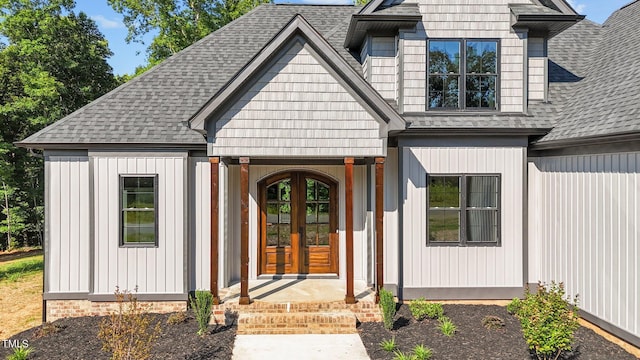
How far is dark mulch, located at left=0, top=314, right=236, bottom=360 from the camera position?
6.56 meters

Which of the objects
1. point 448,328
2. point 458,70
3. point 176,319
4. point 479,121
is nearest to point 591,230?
point 479,121

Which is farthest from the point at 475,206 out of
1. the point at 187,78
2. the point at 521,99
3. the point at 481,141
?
the point at 187,78

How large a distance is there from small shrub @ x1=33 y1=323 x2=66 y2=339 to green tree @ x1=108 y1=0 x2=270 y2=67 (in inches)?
682

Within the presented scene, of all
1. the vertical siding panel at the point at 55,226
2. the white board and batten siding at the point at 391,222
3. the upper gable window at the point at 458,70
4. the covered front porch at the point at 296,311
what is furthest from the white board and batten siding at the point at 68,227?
the upper gable window at the point at 458,70

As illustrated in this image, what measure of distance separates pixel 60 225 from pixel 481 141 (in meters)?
9.23

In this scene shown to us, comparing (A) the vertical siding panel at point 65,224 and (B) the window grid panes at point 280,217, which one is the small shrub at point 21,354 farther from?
(B) the window grid panes at point 280,217

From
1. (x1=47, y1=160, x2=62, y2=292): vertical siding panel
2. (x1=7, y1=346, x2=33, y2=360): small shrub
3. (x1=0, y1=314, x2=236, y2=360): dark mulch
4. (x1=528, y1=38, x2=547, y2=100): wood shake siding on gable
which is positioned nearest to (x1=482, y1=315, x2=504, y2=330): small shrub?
(x1=0, y1=314, x2=236, y2=360): dark mulch

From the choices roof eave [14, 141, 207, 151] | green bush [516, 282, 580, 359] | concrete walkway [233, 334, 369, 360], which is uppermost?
roof eave [14, 141, 207, 151]

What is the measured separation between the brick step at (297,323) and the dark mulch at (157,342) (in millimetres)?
331

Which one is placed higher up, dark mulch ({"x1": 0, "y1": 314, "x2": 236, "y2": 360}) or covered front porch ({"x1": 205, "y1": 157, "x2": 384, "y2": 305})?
covered front porch ({"x1": 205, "y1": 157, "x2": 384, "y2": 305})

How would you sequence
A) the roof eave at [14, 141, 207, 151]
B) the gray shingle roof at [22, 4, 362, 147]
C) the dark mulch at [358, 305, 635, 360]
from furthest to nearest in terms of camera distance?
the gray shingle roof at [22, 4, 362, 147]
the roof eave at [14, 141, 207, 151]
the dark mulch at [358, 305, 635, 360]

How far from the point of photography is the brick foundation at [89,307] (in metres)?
8.55

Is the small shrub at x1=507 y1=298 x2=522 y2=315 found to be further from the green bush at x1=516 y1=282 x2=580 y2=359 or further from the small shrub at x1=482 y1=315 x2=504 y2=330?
the green bush at x1=516 y1=282 x2=580 y2=359

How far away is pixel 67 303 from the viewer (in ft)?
28.2
